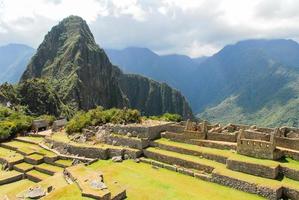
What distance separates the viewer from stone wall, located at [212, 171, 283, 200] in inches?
790

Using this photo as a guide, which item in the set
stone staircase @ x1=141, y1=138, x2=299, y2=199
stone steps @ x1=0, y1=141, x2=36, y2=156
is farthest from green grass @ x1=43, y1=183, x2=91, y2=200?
stone steps @ x1=0, y1=141, x2=36, y2=156

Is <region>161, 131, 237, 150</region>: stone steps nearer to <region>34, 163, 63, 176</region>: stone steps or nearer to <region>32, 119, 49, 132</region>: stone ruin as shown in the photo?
<region>34, 163, 63, 176</region>: stone steps

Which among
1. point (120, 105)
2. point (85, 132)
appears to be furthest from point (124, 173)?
point (120, 105)

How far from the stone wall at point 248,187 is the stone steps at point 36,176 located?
1275 centimetres

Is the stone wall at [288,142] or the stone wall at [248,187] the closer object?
the stone wall at [248,187]

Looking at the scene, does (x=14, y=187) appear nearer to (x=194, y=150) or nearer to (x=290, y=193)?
(x=194, y=150)

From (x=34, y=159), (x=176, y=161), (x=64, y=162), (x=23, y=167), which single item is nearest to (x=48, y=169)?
(x=64, y=162)

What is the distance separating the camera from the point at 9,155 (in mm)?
34688

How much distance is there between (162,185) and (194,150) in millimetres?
5064

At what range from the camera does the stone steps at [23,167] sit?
3019 cm

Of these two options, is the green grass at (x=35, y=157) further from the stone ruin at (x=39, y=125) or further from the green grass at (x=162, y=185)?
the stone ruin at (x=39, y=125)

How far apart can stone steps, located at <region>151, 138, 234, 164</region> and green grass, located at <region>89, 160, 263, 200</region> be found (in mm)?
2192

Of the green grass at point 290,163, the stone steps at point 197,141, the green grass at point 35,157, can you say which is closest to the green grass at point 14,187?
→ the green grass at point 35,157

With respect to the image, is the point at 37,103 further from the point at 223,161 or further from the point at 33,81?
the point at 223,161
